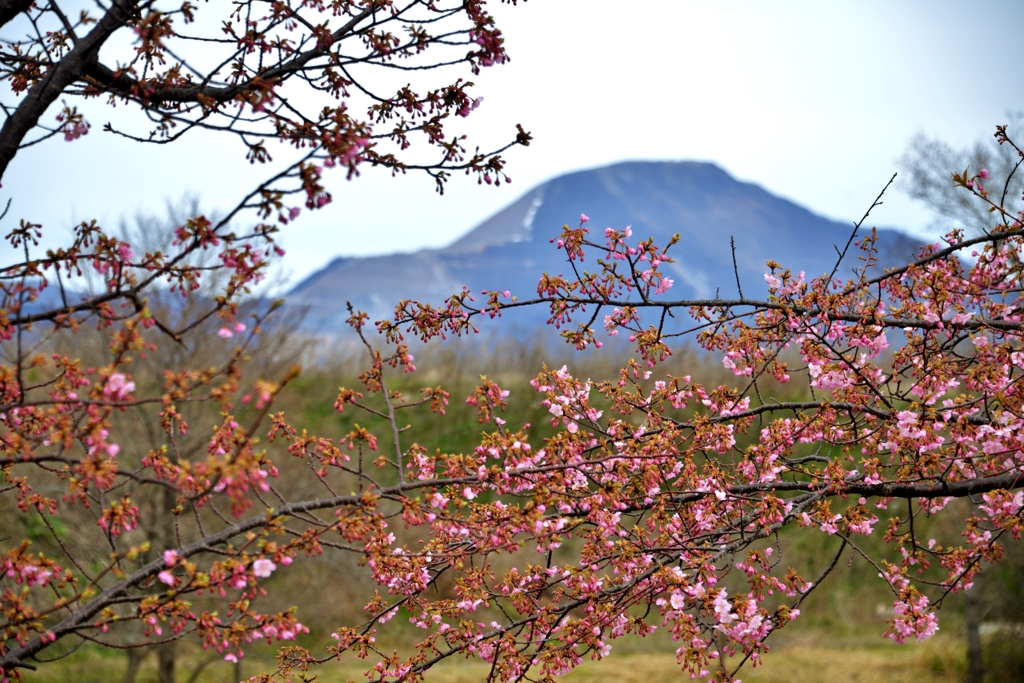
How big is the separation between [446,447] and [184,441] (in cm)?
794

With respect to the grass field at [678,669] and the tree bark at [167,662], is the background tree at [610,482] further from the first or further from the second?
the grass field at [678,669]

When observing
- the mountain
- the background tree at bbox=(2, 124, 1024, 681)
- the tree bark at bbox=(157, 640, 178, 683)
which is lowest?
the tree bark at bbox=(157, 640, 178, 683)

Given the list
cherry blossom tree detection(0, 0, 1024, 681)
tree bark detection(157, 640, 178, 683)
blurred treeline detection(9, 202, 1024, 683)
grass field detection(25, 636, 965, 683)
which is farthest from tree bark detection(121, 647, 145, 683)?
cherry blossom tree detection(0, 0, 1024, 681)

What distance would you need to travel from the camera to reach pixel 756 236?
5625 centimetres

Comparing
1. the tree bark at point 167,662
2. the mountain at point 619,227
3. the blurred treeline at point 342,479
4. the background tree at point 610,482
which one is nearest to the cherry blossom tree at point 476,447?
the background tree at point 610,482

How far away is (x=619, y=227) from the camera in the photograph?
120 ft

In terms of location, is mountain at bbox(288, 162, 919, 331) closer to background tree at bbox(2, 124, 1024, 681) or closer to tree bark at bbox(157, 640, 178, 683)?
tree bark at bbox(157, 640, 178, 683)

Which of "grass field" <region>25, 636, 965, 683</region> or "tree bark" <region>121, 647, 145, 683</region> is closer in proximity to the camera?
"tree bark" <region>121, 647, 145, 683</region>

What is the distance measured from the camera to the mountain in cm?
4259

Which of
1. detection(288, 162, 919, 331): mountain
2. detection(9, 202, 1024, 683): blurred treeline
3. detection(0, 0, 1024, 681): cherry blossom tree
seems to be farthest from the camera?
detection(288, 162, 919, 331): mountain

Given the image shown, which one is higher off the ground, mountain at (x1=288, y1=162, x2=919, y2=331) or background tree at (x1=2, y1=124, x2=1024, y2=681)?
mountain at (x1=288, y1=162, x2=919, y2=331)

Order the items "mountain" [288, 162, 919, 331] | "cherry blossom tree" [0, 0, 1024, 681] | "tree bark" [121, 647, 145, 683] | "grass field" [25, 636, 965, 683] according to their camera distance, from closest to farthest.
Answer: "cherry blossom tree" [0, 0, 1024, 681], "tree bark" [121, 647, 145, 683], "grass field" [25, 636, 965, 683], "mountain" [288, 162, 919, 331]

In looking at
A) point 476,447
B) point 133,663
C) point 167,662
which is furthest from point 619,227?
point 476,447

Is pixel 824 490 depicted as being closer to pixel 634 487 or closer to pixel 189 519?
pixel 634 487
